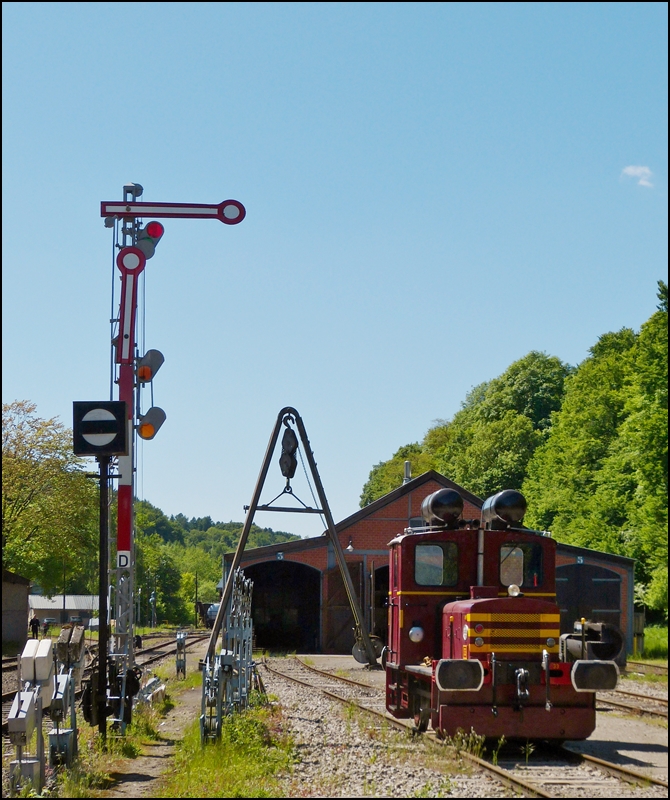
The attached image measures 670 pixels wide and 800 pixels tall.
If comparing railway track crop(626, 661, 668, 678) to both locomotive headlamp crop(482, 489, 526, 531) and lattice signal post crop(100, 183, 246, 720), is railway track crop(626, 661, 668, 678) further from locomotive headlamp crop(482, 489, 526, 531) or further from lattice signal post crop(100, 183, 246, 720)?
lattice signal post crop(100, 183, 246, 720)

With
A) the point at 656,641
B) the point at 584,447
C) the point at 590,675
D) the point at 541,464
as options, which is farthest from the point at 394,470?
the point at 656,641

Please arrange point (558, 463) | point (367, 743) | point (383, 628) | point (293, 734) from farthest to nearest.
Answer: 1. point (558, 463)
2. point (383, 628)
3. point (293, 734)
4. point (367, 743)

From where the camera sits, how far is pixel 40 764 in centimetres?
938

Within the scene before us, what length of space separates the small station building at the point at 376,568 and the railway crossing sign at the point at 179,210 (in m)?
15.0

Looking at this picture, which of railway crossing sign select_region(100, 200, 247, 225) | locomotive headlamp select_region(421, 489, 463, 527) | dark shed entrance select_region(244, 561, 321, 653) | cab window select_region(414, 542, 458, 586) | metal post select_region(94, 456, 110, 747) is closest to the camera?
metal post select_region(94, 456, 110, 747)

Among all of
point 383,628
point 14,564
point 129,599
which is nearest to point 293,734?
point 129,599

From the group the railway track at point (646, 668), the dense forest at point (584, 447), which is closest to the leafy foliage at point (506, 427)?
the dense forest at point (584, 447)

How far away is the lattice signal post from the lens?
13.9 meters

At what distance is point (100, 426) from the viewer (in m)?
12.0

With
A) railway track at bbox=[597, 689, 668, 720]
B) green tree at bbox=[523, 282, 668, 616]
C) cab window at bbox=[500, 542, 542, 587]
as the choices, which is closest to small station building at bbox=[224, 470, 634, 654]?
green tree at bbox=[523, 282, 668, 616]

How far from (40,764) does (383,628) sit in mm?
13705

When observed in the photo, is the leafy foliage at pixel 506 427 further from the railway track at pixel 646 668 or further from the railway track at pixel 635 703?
the railway track at pixel 646 668

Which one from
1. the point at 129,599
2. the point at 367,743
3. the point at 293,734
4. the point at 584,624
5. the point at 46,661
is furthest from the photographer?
the point at 129,599

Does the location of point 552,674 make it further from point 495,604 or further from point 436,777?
point 436,777
